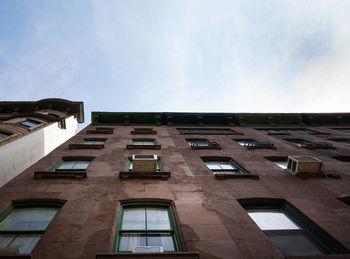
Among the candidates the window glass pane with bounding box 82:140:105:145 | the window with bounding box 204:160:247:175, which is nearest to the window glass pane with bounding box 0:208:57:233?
the window with bounding box 204:160:247:175

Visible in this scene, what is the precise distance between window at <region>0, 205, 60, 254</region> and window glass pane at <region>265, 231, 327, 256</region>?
6.46 metres

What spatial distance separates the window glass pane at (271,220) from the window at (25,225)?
639 cm

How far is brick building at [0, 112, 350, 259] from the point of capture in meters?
5.48

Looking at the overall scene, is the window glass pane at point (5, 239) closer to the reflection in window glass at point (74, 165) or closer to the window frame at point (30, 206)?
the window frame at point (30, 206)

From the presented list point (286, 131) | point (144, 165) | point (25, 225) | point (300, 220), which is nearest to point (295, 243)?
point (300, 220)

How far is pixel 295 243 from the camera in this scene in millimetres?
6039

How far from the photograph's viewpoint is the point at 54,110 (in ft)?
70.0

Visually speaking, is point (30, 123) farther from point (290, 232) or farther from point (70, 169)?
point (290, 232)

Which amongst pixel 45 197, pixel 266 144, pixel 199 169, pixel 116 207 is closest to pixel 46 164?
pixel 45 197

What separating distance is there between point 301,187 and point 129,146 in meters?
9.13

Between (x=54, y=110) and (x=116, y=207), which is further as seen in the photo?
(x=54, y=110)

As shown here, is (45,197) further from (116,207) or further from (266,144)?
(266,144)

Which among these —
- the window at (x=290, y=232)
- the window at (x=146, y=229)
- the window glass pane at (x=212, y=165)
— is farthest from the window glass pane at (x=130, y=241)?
the window glass pane at (x=212, y=165)

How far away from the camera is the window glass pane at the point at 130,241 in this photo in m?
5.58
